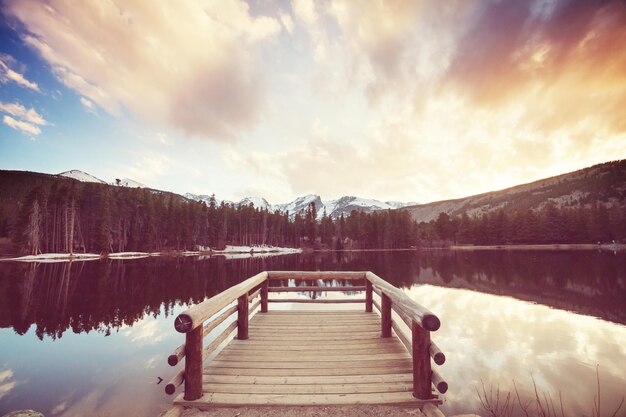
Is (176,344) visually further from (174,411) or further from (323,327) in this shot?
(174,411)

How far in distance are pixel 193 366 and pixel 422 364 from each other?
11.5 ft

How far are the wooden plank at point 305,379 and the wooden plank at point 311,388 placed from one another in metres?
0.10

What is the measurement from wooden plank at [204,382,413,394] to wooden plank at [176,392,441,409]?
0.32ft

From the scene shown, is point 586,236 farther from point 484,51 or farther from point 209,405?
point 209,405

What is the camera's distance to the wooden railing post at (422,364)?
4.38m

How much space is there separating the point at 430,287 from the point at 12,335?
27303 mm

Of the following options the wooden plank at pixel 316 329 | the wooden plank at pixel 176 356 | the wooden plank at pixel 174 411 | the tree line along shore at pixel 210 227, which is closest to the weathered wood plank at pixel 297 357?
the wooden plank at pixel 316 329

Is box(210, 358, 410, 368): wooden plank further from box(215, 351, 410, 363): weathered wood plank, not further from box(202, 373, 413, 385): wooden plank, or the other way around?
box(202, 373, 413, 385): wooden plank

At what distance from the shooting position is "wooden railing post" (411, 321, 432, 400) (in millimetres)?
4383

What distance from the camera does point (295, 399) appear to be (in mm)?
4402

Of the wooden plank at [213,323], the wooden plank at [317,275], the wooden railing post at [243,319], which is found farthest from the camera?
the wooden plank at [317,275]

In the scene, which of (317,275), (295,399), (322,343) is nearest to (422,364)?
(295,399)

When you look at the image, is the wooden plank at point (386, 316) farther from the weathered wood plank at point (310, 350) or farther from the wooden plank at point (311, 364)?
the wooden plank at point (311, 364)

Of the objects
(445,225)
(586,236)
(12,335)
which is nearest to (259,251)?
(445,225)
